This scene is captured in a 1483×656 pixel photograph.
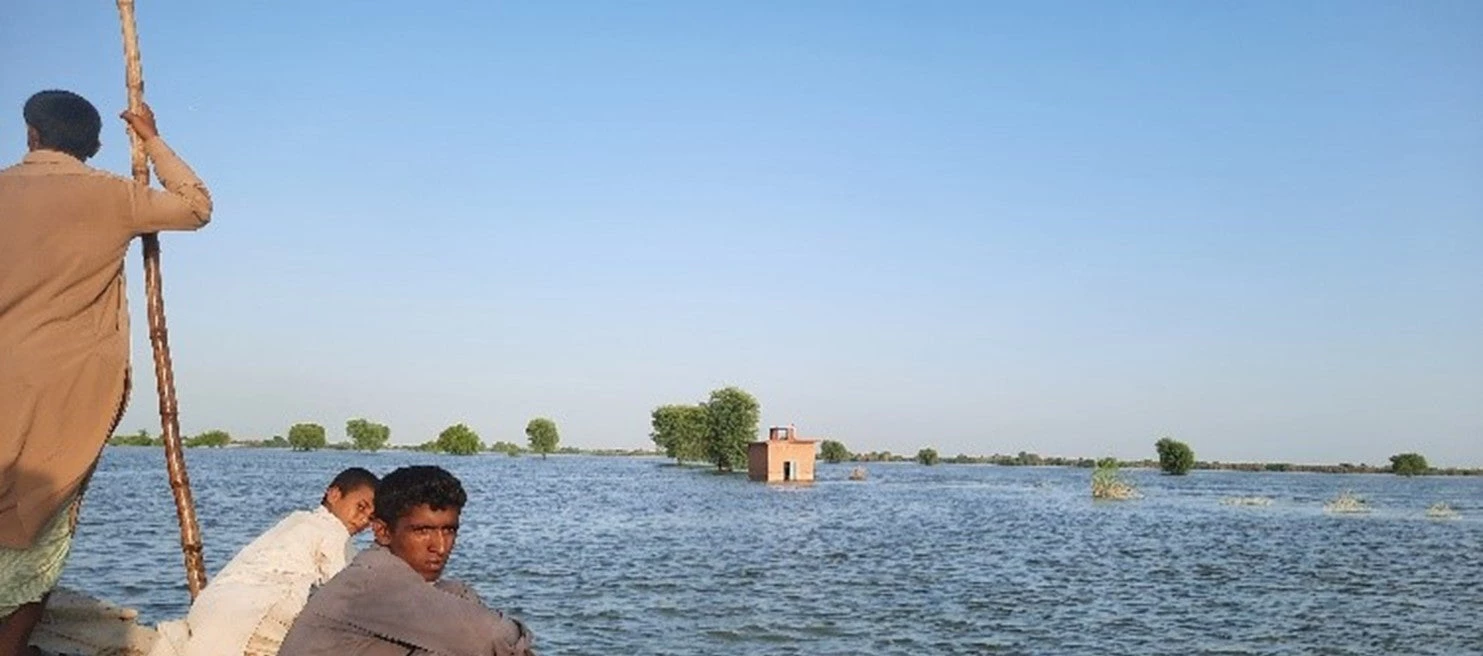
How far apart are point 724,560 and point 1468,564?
87.6 feet

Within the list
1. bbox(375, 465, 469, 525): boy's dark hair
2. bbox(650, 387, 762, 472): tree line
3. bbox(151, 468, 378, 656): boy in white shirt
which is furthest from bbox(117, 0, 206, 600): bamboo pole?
bbox(650, 387, 762, 472): tree line

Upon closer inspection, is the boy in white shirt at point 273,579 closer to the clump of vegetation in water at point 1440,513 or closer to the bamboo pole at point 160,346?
the bamboo pole at point 160,346

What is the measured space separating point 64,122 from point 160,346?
68.1 inches

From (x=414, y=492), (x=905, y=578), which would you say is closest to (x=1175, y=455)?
(x=905, y=578)

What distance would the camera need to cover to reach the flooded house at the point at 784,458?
94.3 metres

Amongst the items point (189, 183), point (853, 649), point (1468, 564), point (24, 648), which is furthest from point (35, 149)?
point (1468, 564)

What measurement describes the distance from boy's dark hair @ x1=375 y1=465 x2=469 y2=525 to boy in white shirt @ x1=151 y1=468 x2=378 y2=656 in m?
1.35

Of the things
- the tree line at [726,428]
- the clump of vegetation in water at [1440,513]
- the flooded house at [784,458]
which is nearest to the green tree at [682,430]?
the tree line at [726,428]

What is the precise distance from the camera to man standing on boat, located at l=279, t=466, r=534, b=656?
3418 millimetres

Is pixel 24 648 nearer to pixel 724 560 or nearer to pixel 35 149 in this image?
pixel 35 149

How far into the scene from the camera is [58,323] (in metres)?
3.70

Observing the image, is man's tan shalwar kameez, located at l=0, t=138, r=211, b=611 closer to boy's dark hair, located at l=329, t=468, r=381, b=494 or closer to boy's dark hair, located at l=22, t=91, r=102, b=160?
boy's dark hair, located at l=22, t=91, r=102, b=160

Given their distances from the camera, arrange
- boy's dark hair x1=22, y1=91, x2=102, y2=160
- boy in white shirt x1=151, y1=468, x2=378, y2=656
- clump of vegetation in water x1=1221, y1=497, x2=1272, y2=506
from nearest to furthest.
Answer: boy's dark hair x1=22, y1=91, x2=102, y2=160, boy in white shirt x1=151, y1=468, x2=378, y2=656, clump of vegetation in water x1=1221, y1=497, x2=1272, y2=506

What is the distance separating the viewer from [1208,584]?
33062 mm
